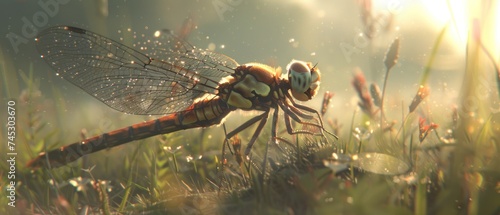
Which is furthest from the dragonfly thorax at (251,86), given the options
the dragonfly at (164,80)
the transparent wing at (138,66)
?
the transparent wing at (138,66)

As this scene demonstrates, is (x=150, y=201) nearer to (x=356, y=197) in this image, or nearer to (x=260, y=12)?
(x=356, y=197)

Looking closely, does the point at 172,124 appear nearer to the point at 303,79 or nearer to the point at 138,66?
the point at 138,66

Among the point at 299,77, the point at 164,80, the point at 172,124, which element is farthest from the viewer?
the point at 164,80

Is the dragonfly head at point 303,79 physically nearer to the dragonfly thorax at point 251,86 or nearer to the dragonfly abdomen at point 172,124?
the dragonfly thorax at point 251,86

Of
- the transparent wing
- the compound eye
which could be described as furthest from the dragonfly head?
the transparent wing

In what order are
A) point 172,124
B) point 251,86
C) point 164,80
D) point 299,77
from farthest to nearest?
point 164,80 < point 172,124 < point 251,86 < point 299,77

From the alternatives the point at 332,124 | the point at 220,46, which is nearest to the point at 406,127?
the point at 332,124

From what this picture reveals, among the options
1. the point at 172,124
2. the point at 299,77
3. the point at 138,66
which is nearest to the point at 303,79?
the point at 299,77

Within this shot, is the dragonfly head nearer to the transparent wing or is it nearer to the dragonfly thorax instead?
the dragonfly thorax
